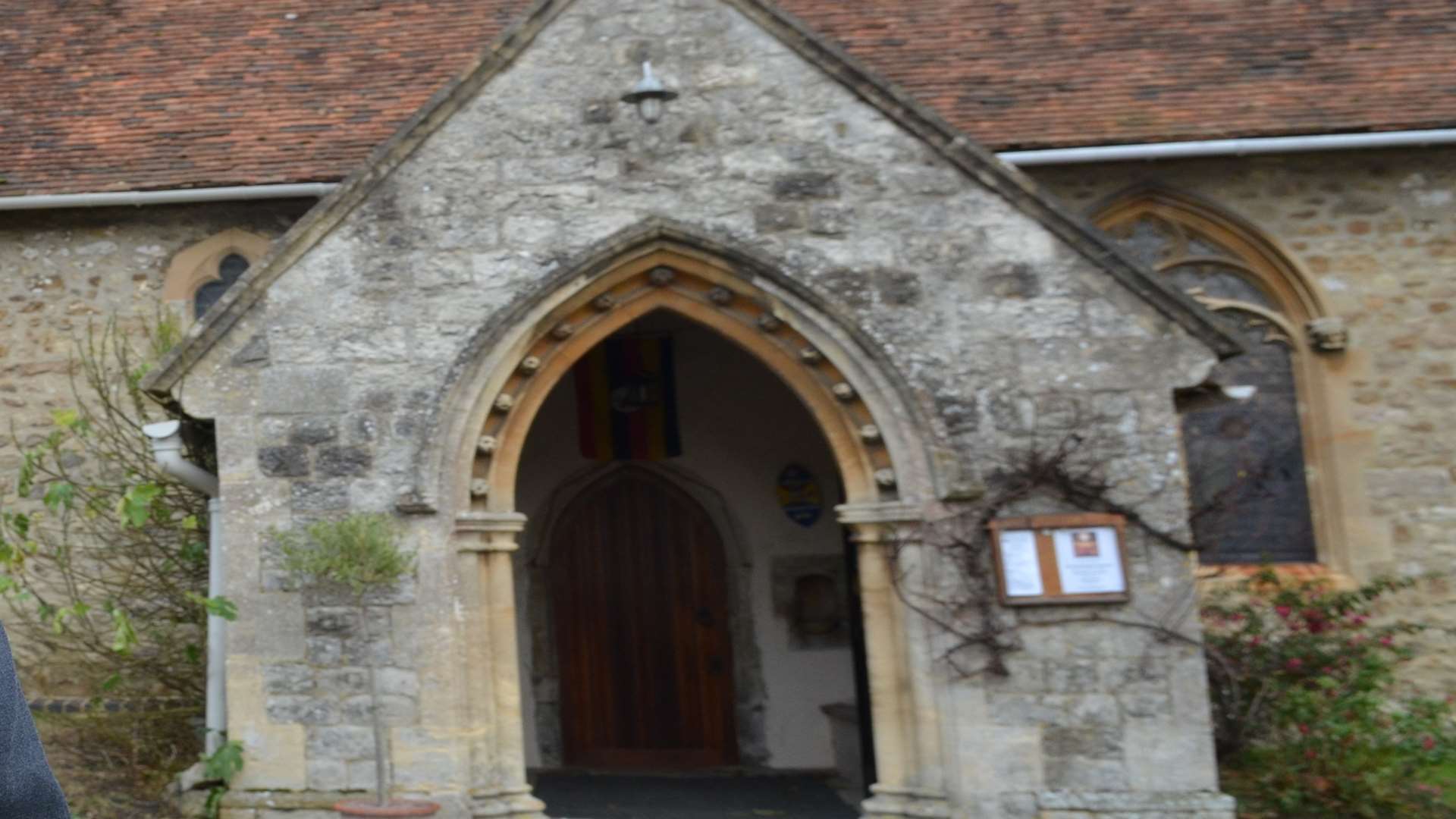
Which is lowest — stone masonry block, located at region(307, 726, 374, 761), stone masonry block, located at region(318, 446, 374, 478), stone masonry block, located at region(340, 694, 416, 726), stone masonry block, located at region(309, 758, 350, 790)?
stone masonry block, located at region(309, 758, 350, 790)

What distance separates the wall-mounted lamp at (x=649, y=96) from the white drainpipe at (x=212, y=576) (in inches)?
108

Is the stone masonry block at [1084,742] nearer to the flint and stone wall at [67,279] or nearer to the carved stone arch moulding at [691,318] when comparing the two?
the carved stone arch moulding at [691,318]

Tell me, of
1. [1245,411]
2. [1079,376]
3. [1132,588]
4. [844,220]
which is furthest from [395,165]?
[1245,411]

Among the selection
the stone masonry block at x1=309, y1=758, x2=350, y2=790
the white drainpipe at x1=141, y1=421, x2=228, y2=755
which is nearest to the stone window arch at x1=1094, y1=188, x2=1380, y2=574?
the stone masonry block at x1=309, y1=758, x2=350, y2=790

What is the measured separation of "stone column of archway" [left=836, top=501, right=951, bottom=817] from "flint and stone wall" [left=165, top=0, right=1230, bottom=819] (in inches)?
4.4

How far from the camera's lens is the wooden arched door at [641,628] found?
1119 centimetres

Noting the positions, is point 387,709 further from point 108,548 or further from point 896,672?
point 108,548

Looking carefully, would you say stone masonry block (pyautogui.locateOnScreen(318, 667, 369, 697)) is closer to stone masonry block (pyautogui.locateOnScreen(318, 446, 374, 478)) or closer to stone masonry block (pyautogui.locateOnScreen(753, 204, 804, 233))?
stone masonry block (pyautogui.locateOnScreen(318, 446, 374, 478))

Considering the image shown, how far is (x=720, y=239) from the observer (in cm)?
773

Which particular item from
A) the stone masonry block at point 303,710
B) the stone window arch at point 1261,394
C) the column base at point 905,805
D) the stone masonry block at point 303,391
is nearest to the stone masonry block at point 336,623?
the stone masonry block at point 303,710

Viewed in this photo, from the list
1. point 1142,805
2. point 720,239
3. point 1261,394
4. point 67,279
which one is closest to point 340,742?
point 720,239

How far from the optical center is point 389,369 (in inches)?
303

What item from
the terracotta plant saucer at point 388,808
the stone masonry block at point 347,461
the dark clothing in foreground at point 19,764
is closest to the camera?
the dark clothing in foreground at point 19,764

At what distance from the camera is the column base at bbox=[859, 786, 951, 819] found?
24.7 ft
